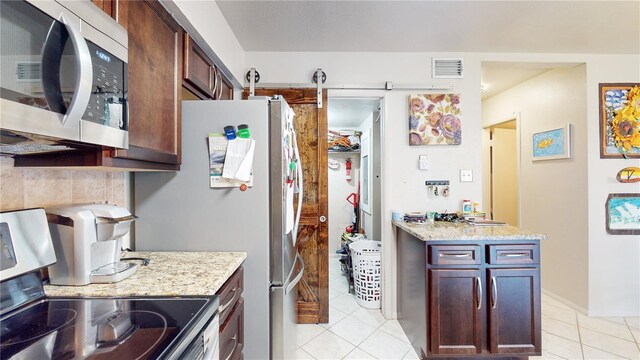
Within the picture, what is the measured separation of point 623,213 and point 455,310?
2161 mm

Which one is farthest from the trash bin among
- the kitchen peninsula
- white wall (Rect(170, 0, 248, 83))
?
white wall (Rect(170, 0, 248, 83))

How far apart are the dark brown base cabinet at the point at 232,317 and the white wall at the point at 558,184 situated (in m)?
3.14

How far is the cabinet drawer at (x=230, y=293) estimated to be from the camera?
3.43 ft

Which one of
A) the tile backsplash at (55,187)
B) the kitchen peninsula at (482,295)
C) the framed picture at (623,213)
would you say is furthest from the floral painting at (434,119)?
the tile backsplash at (55,187)

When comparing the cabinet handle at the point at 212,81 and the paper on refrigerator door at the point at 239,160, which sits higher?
the cabinet handle at the point at 212,81

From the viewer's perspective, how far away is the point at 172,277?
39.8 inches

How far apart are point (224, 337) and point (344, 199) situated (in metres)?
3.35

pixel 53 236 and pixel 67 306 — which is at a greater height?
pixel 53 236

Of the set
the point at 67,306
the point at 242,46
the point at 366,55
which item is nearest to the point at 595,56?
the point at 366,55

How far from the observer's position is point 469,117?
7.75 ft

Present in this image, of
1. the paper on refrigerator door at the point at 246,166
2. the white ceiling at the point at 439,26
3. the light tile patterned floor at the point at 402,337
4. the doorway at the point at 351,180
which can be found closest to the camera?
the paper on refrigerator door at the point at 246,166

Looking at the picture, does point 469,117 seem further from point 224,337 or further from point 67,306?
point 67,306

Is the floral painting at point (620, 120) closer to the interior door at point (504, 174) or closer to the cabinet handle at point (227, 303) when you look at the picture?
the interior door at point (504, 174)

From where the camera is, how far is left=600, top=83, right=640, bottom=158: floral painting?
2322mm
